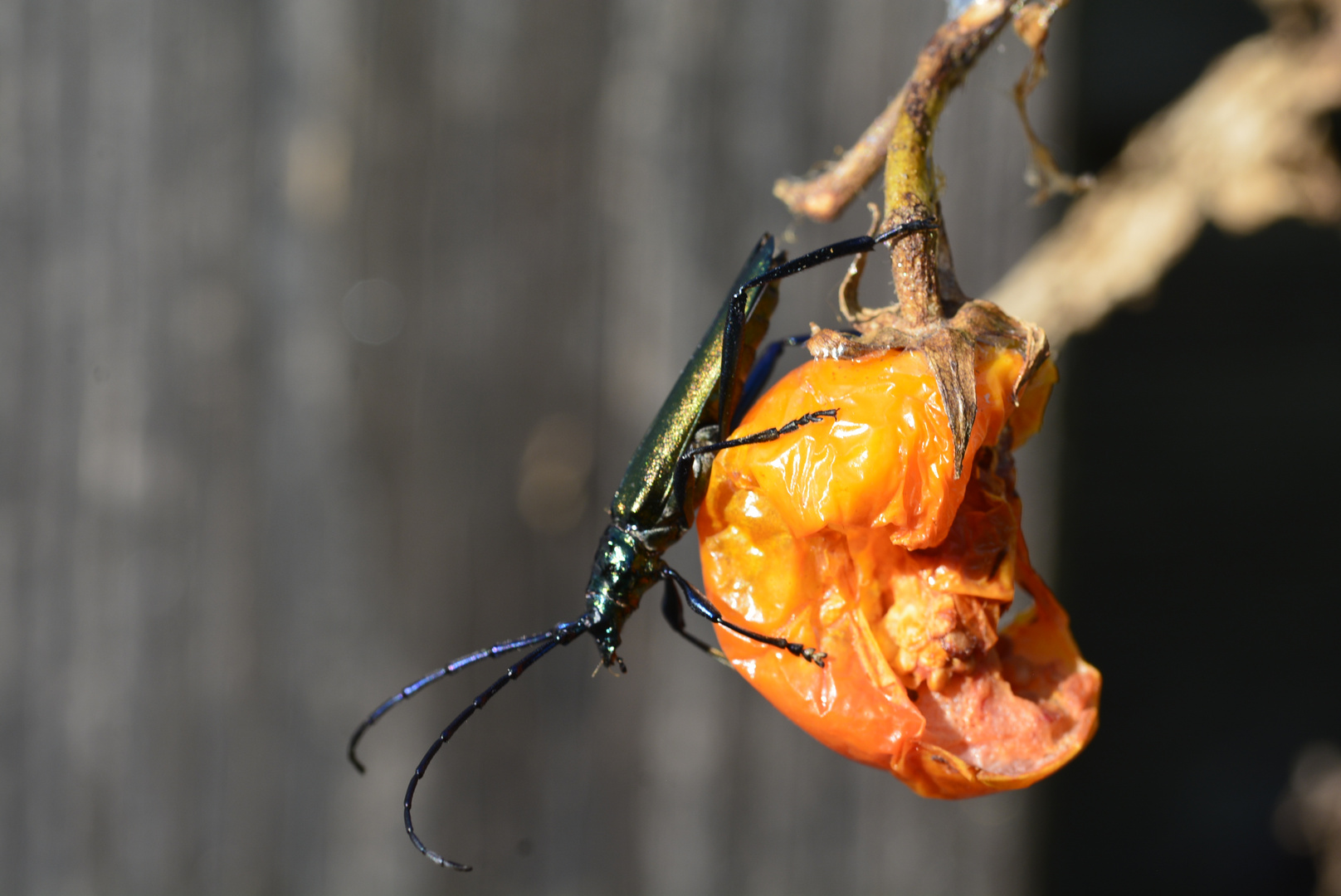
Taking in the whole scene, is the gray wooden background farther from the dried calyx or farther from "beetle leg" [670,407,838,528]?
the dried calyx

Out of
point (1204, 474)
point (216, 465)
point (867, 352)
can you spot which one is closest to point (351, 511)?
point (216, 465)

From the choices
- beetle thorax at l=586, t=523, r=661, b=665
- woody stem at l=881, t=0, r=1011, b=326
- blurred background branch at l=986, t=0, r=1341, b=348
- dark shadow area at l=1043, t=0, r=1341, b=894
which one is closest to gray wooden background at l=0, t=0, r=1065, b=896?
blurred background branch at l=986, t=0, r=1341, b=348

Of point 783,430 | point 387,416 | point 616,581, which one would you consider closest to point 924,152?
point 783,430

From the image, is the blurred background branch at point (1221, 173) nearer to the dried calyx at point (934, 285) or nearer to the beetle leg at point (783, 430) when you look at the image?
the dried calyx at point (934, 285)

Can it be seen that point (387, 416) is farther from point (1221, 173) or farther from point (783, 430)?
point (1221, 173)

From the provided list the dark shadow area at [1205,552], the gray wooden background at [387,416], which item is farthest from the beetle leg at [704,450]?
the dark shadow area at [1205,552]

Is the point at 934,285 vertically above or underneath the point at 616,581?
above
